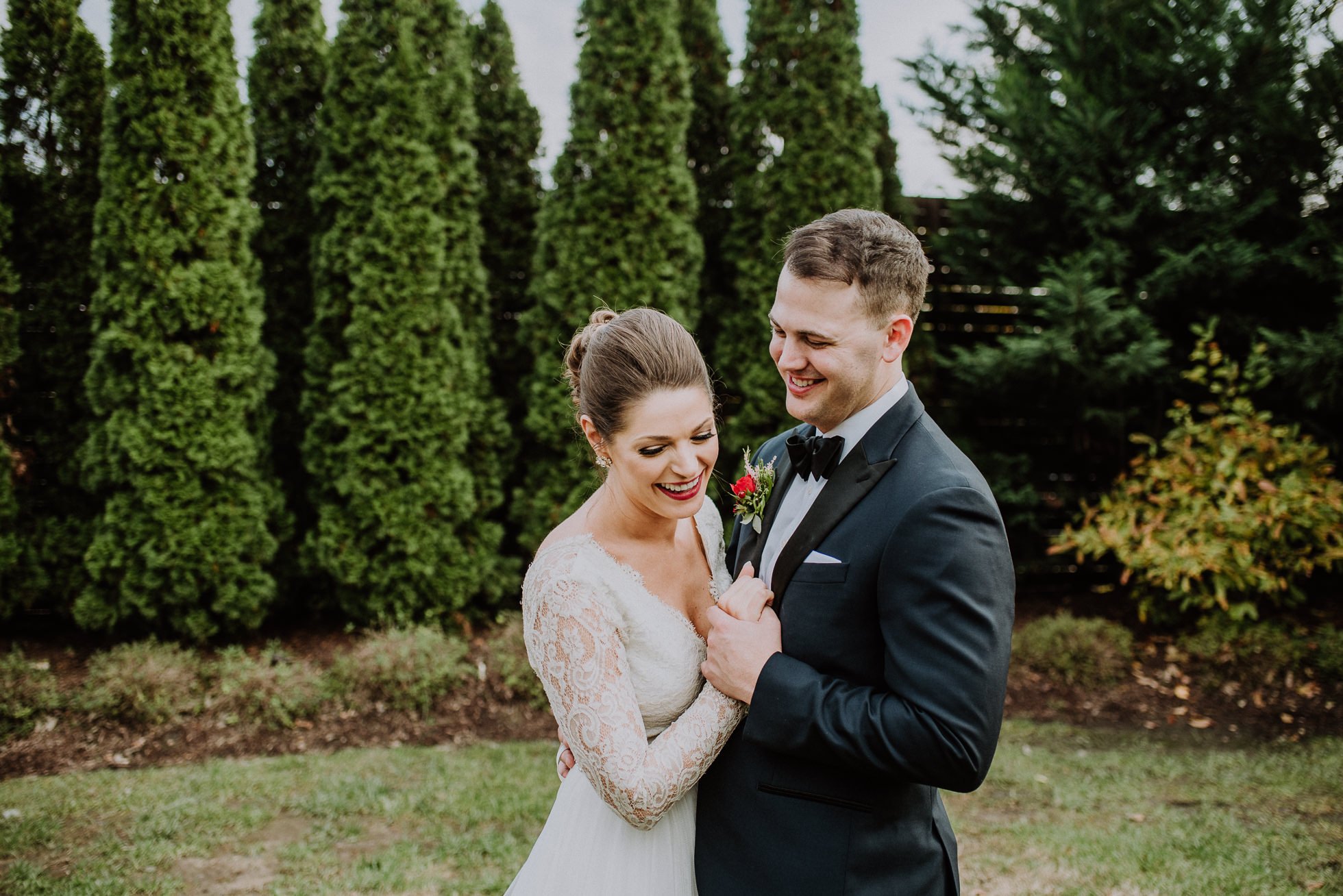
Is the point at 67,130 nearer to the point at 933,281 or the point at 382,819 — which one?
the point at 382,819

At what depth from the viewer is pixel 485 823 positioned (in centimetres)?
446

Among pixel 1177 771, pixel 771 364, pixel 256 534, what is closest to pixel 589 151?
pixel 771 364

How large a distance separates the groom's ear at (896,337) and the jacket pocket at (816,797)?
1.07 metres

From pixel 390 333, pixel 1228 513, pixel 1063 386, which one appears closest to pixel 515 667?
pixel 390 333

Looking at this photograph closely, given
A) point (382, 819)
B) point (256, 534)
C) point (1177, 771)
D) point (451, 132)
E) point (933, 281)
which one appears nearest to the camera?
point (382, 819)

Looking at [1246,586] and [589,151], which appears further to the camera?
[589,151]

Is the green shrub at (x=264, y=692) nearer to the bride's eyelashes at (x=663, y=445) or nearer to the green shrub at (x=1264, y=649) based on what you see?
the bride's eyelashes at (x=663, y=445)

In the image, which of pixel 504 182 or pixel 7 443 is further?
pixel 504 182

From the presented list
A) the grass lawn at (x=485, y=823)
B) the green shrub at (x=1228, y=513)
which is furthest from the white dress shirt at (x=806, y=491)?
the green shrub at (x=1228, y=513)

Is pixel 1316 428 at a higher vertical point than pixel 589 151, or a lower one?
lower

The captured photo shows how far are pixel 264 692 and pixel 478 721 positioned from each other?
153 cm

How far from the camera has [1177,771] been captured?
5180mm

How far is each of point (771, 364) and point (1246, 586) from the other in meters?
4.08

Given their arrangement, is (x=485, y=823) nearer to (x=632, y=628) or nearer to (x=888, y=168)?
(x=632, y=628)
